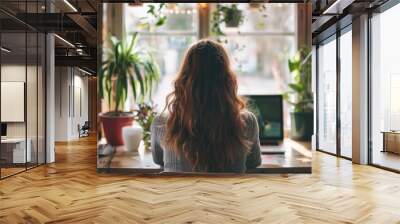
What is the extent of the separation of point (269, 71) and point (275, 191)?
5.75 feet

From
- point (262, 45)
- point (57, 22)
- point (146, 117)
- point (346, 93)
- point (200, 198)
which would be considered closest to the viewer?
point (262, 45)

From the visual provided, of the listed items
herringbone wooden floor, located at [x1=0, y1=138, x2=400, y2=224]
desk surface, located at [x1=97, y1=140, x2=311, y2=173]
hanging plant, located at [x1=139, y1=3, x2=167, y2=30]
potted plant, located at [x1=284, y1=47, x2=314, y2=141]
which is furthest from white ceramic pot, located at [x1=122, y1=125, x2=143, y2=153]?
potted plant, located at [x1=284, y1=47, x2=314, y2=141]

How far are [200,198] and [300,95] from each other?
5.13 ft

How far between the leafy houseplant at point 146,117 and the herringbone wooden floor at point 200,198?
2.32 feet

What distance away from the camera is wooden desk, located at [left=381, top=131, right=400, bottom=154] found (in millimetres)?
6042

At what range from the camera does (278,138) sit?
3.61 meters

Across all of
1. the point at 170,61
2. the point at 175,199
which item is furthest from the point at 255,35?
the point at 175,199

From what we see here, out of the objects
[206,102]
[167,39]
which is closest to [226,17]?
[167,39]

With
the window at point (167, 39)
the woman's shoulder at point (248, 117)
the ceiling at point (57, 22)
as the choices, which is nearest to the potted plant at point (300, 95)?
the woman's shoulder at point (248, 117)

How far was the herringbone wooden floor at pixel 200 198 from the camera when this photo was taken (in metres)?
3.54

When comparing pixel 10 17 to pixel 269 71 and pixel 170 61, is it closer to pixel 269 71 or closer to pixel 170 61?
pixel 170 61

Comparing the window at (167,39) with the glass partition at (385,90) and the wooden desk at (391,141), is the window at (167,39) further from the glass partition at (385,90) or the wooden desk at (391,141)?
the wooden desk at (391,141)

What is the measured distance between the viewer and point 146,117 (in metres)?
3.54

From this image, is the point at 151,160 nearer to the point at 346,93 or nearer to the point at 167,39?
the point at 167,39
